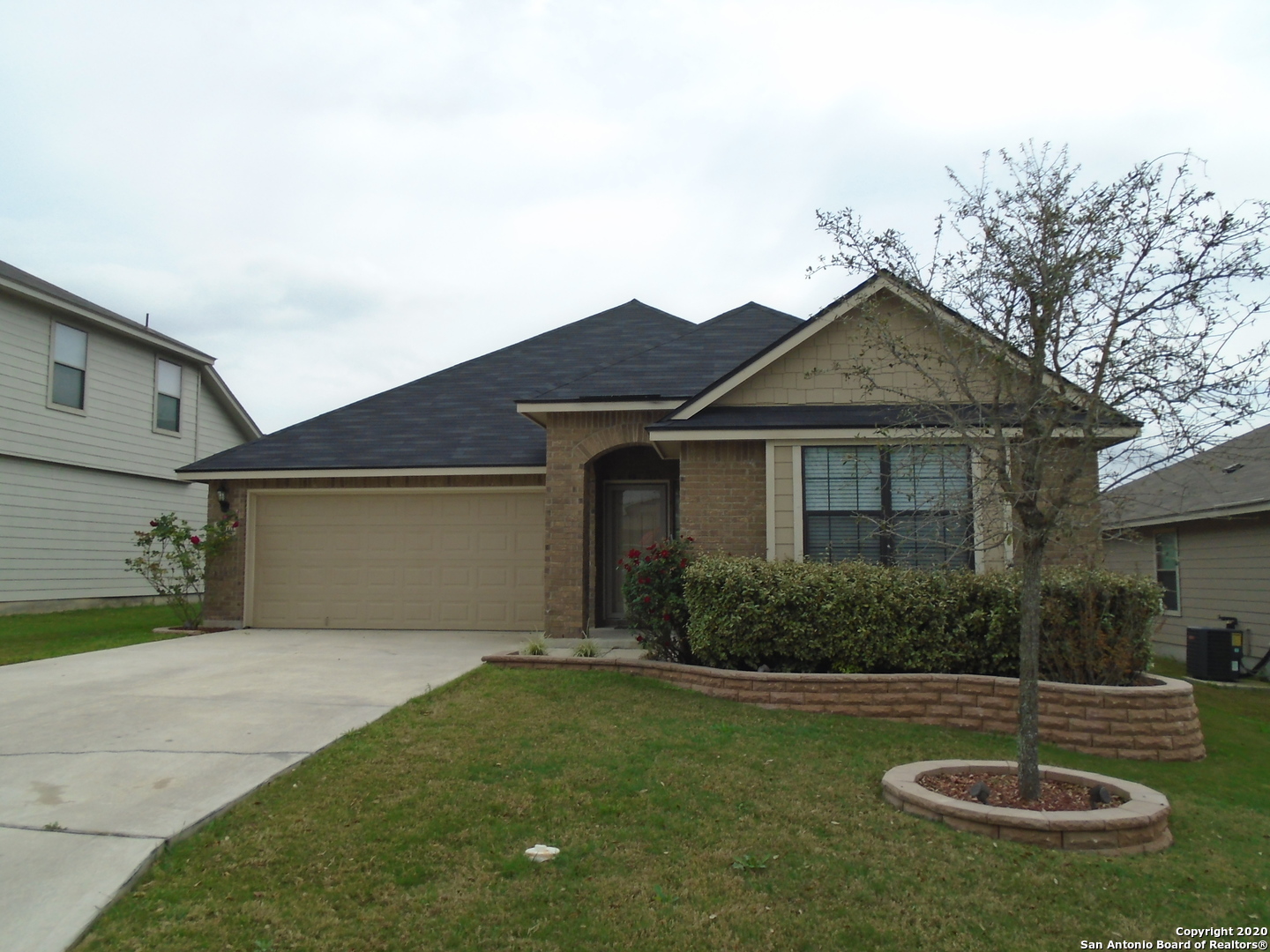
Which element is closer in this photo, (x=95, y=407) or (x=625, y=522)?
(x=625, y=522)

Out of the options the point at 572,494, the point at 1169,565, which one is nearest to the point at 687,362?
the point at 572,494

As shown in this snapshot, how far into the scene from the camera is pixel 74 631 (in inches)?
560

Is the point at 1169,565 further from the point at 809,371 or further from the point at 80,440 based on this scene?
the point at 80,440

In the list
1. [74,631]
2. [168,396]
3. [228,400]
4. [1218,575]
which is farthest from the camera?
[228,400]

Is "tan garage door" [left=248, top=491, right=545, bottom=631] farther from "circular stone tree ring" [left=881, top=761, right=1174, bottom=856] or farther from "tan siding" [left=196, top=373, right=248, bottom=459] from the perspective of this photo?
"circular stone tree ring" [left=881, top=761, right=1174, bottom=856]

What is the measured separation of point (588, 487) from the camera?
12.7 m

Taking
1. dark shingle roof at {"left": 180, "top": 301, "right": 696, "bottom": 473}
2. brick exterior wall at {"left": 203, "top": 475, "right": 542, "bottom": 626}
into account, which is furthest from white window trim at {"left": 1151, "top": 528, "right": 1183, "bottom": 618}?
brick exterior wall at {"left": 203, "top": 475, "right": 542, "bottom": 626}

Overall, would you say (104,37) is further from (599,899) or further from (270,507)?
(599,899)

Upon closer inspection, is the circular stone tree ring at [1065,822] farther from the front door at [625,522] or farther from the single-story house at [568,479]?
the front door at [625,522]

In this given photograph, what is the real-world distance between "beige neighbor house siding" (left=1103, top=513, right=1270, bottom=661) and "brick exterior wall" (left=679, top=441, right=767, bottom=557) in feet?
20.3

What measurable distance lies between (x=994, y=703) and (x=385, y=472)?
9.30 m

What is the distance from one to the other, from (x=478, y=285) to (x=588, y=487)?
875 centimetres

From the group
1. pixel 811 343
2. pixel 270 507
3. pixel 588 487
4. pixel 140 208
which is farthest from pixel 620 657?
pixel 140 208

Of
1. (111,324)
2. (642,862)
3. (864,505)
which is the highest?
(111,324)
